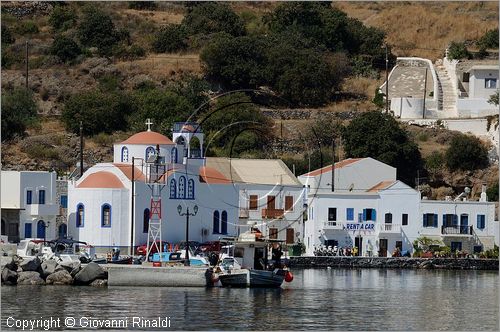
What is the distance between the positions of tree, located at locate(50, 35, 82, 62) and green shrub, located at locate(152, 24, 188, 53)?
20.5ft

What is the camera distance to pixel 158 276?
2468 inches

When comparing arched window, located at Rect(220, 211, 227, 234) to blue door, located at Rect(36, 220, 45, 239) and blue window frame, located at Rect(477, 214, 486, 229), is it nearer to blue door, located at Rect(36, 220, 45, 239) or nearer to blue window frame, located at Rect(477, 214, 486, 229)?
blue door, located at Rect(36, 220, 45, 239)

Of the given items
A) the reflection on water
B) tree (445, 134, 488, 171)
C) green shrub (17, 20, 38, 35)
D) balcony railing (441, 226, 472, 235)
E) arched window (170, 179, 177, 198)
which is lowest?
the reflection on water

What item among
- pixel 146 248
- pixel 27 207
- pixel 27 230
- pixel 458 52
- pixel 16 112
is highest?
pixel 458 52

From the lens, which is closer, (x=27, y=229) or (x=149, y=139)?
(x=27, y=229)

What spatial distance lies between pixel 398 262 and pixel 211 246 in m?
10.9

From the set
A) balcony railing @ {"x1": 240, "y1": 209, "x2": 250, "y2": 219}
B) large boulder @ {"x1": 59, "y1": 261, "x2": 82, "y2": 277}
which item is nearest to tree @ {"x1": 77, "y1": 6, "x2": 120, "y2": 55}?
balcony railing @ {"x1": 240, "y1": 209, "x2": 250, "y2": 219}

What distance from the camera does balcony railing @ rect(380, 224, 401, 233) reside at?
87438mm

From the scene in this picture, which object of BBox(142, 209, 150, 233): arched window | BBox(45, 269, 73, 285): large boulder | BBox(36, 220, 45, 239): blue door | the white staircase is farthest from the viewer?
the white staircase

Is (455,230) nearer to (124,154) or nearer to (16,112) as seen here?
(124,154)

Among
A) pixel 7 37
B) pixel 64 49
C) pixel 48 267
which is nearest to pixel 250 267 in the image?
pixel 48 267

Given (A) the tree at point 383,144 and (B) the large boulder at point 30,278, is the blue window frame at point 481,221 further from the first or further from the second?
(B) the large boulder at point 30,278

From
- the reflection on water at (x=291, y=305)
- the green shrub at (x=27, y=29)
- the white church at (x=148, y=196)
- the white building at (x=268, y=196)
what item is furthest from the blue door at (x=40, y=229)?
the green shrub at (x=27, y=29)

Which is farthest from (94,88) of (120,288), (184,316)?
(184,316)
